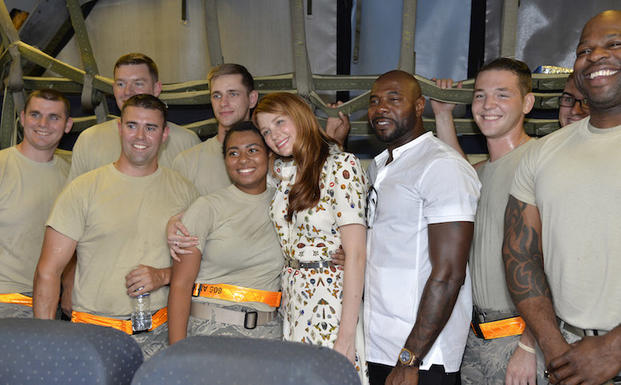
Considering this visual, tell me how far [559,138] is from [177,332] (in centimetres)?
148

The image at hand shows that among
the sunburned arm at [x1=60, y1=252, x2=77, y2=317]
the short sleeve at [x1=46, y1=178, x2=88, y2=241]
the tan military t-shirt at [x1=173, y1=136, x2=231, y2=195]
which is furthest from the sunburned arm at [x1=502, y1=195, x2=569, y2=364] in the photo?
the sunburned arm at [x1=60, y1=252, x2=77, y2=317]

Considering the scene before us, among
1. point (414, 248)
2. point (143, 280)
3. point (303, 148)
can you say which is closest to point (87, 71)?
point (143, 280)

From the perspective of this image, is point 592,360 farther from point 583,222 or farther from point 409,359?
point 409,359

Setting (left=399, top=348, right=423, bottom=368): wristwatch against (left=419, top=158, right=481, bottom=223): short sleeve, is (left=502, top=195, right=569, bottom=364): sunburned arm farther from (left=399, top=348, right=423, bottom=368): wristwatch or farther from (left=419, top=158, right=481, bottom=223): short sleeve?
(left=399, top=348, right=423, bottom=368): wristwatch

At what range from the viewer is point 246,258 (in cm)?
217

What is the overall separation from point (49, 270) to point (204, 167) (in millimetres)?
886

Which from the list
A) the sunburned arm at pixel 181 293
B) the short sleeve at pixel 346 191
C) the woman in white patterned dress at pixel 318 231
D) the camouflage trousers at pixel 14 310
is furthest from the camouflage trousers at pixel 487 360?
the camouflage trousers at pixel 14 310

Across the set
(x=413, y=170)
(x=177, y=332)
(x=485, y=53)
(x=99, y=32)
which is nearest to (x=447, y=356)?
(x=413, y=170)

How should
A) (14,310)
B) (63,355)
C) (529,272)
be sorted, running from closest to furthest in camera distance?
(63,355) → (529,272) → (14,310)

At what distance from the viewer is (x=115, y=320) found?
222cm

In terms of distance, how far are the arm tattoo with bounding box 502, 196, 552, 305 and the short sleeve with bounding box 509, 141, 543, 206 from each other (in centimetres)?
2

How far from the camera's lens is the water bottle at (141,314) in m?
2.23

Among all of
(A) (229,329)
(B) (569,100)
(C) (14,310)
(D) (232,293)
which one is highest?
(B) (569,100)

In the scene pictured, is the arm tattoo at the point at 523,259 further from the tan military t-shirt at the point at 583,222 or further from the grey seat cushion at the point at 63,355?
the grey seat cushion at the point at 63,355
